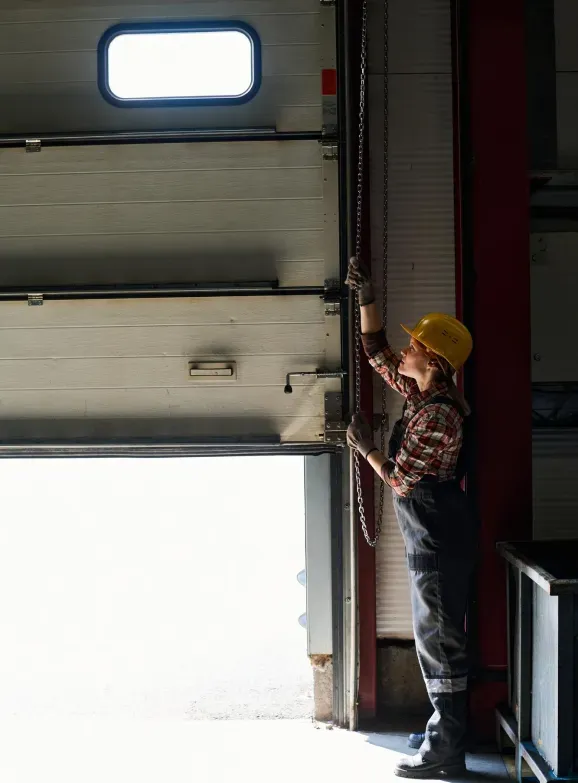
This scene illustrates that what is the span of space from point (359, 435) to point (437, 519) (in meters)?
0.52

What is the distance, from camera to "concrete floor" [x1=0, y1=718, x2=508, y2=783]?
3.58 m

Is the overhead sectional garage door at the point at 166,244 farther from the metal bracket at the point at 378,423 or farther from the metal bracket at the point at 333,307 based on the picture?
the metal bracket at the point at 378,423

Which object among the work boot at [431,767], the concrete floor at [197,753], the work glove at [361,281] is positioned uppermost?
the work glove at [361,281]

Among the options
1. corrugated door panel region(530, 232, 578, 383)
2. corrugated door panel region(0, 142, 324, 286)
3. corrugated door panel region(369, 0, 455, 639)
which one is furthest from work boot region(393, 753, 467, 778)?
corrugated door panel region(0, 142, 324, 286)

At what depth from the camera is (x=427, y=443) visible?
10.7 feet

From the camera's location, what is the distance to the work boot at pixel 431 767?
350cm

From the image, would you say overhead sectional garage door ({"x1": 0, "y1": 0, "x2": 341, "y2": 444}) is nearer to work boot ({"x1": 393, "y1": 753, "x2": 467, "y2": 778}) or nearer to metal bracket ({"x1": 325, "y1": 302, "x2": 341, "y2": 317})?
metal bracket ({"x1": 325, "y1": 302, "x2": 341, "y2": 317})

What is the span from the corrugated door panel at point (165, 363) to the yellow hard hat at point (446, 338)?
66cm

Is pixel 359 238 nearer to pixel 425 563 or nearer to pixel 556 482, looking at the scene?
pixel 425 563

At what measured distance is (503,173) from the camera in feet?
11.9

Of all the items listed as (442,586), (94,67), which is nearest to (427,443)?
(442,586)

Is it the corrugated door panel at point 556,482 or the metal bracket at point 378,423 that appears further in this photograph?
the corrugated door panel at point 556,482

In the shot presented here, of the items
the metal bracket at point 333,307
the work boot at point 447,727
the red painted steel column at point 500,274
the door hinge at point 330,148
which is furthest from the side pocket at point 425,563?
the door hinge at point 330,148

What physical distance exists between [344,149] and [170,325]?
123 centimetres
